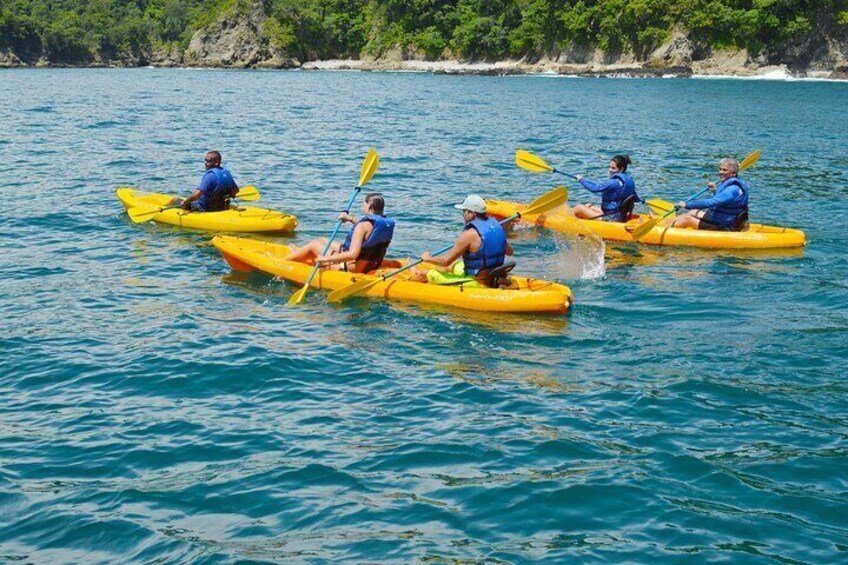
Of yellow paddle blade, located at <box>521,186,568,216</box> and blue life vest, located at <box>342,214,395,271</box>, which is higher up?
yellow paddle blade, located at <box>521,186,568,216</box>

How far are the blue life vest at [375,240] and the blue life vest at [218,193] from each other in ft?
14.9

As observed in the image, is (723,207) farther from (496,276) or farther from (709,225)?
(496,276)

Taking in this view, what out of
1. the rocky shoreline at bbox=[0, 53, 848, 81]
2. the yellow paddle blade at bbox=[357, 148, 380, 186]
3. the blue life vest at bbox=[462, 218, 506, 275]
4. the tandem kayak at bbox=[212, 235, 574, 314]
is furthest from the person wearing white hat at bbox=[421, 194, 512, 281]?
the rocky shoreline at bbox=[0, 53, 848, 81]

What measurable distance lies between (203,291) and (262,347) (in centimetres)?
263

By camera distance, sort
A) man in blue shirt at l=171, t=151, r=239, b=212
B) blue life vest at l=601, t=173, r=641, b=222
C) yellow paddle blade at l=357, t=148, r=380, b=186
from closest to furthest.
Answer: yellow paddle blade at l=357, t=148, r=380, b=186
blue life vest at l=601, t=173, r=641, b=222
man in blue shirt at l=171, t=151, r=239, b=212

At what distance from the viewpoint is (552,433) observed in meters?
8.01

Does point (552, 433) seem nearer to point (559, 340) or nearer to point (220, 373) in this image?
point (559, 340)

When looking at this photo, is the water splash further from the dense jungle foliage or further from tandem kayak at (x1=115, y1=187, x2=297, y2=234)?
the dense jungle foliage

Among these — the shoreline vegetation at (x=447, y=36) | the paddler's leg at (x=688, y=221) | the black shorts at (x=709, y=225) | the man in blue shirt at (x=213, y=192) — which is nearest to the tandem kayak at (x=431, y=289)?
the man in blue shirt at (x=213, y=192)

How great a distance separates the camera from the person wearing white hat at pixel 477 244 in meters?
11.2

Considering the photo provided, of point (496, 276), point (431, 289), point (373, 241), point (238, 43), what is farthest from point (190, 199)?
point (238, 43)

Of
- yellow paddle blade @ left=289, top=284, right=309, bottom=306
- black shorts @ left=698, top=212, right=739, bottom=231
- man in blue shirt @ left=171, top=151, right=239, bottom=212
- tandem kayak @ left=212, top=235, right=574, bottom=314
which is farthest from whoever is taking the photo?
man in blue shirt @ left=171, top=151, right=239, bottom=212

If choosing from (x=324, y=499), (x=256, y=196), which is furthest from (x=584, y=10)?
(x=324, y=499)

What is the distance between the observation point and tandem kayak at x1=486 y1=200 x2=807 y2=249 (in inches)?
590
